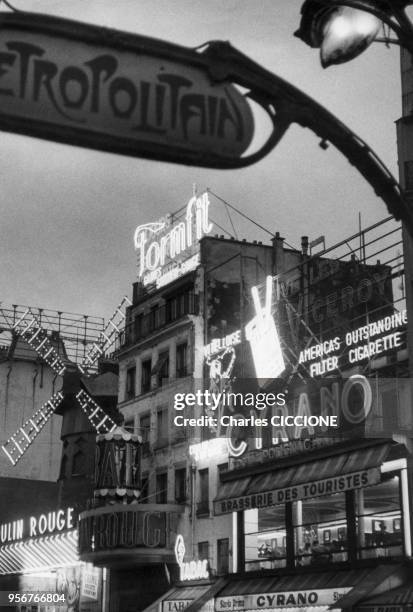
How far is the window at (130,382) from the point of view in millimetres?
47650

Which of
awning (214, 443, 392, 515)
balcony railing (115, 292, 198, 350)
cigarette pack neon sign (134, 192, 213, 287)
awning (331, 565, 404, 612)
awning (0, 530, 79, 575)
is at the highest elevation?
cigarette pack neon sign (134, 192, 213, 287)

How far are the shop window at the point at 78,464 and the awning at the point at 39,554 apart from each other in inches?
189

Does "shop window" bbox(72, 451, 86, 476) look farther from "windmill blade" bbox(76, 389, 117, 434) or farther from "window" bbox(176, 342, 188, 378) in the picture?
"window" bbox(176, 342, 188, 378)

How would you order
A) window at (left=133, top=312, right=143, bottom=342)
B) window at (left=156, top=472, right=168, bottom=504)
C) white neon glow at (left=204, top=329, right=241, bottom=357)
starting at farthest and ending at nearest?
window at (left=133, top=312, right=143, bottom=342)
window at (left=156, top=472, right=168, bottom=504)
white neon glow at (left=204, top=329, right=241, bottom=357)

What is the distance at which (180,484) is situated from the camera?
1644 inches

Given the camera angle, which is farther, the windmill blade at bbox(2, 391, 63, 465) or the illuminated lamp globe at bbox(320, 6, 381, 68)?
the windmill blade at bbox(2, 391, 63, 465)

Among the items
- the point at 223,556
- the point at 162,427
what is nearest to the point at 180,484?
the point at 162,427

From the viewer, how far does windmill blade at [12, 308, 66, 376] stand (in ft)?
190

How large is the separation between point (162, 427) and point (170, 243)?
29.0 ft

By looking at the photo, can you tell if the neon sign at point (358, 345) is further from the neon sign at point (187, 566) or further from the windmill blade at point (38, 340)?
the windmill blade at point (38, 340)

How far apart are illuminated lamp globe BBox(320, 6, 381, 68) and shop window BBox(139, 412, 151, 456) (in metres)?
40.2

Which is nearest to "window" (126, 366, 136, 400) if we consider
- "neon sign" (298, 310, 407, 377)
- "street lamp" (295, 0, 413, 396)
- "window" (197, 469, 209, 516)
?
"window" (197, 469, 209, 516)

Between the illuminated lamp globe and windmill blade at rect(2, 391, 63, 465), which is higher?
windmill blade at rect(2, 391, 63, 465)

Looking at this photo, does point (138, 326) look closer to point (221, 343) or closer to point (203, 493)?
point (221, 343)
